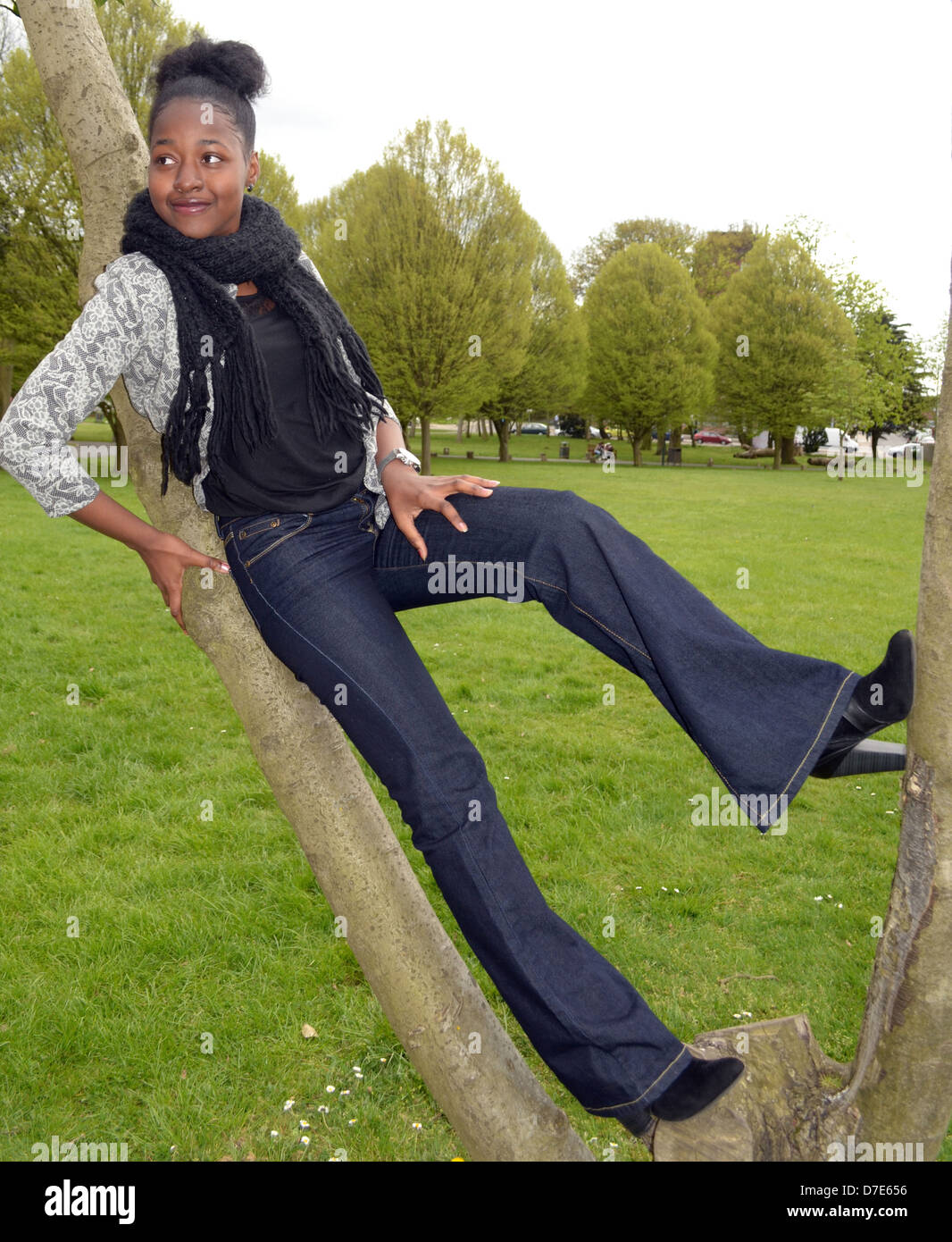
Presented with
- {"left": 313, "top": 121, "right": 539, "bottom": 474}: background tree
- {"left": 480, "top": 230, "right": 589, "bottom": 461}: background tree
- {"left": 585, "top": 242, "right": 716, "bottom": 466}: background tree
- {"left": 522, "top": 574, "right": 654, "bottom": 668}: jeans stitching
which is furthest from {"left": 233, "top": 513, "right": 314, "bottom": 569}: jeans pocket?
{"left": 585, "top": 242, "right": 716, "bottom": 466}: background tree

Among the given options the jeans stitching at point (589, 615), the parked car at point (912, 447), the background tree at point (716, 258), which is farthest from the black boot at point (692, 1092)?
the background tree at point (716, 258)

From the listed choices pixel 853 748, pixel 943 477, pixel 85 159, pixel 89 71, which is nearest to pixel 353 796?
pixel 853 748

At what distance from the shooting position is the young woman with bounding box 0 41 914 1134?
2549 mm

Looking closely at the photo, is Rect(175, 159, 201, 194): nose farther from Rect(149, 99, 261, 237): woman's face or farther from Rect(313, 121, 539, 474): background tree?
Rect(313, 121, 539, 474): background tree

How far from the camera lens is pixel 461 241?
29.5 metres

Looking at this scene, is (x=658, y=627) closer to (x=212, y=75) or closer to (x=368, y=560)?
(x=368, y=560)

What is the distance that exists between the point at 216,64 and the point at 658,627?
2.05 m

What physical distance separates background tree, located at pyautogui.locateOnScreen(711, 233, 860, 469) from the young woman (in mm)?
45800

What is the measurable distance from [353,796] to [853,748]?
4.68ft

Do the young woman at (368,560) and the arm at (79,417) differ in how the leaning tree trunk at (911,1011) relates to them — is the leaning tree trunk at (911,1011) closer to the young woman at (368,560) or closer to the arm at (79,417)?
the young woman at (368,560)

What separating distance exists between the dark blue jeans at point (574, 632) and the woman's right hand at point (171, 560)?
0.44 ft

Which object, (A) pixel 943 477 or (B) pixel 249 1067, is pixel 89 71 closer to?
(A) pixel 943 477

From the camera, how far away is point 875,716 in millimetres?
2551
